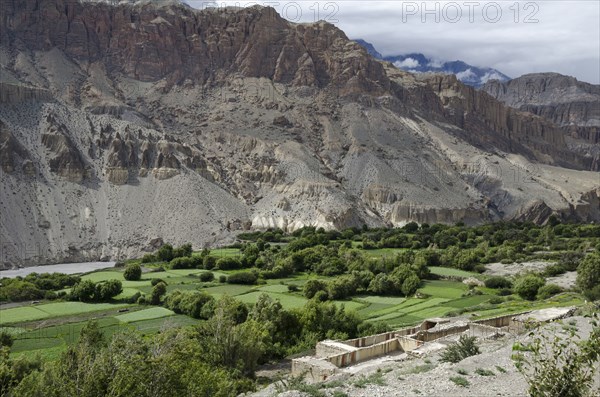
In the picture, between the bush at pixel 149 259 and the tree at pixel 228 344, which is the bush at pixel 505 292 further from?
the bush at pixel 149 259

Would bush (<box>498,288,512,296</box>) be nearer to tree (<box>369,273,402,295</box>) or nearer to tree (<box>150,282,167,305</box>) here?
tree (<box>369,273,402,295</box>)

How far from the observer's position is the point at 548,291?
55.8 m

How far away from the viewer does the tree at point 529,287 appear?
188 feet

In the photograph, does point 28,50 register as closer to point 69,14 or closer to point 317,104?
point 69,14

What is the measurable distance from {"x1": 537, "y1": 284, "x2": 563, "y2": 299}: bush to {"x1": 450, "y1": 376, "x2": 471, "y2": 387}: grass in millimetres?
36928

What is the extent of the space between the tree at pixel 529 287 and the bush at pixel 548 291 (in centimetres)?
75

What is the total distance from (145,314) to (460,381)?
37003mm

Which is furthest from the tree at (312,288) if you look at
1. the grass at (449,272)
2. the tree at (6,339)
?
the tree at (6,339)

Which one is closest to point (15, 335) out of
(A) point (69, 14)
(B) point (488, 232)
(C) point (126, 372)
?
(C) point (126, 372)

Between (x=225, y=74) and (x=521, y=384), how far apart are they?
451 ft

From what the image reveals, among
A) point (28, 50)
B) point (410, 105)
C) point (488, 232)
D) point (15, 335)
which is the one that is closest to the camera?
point (15, 335)

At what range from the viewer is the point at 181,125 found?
136 meters

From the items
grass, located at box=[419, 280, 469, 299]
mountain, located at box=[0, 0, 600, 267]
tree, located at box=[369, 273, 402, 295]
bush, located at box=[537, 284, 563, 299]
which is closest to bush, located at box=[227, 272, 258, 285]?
tree, located at box=[369, 273, 402, 295]

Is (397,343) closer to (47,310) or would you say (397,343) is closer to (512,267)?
(47,310)
